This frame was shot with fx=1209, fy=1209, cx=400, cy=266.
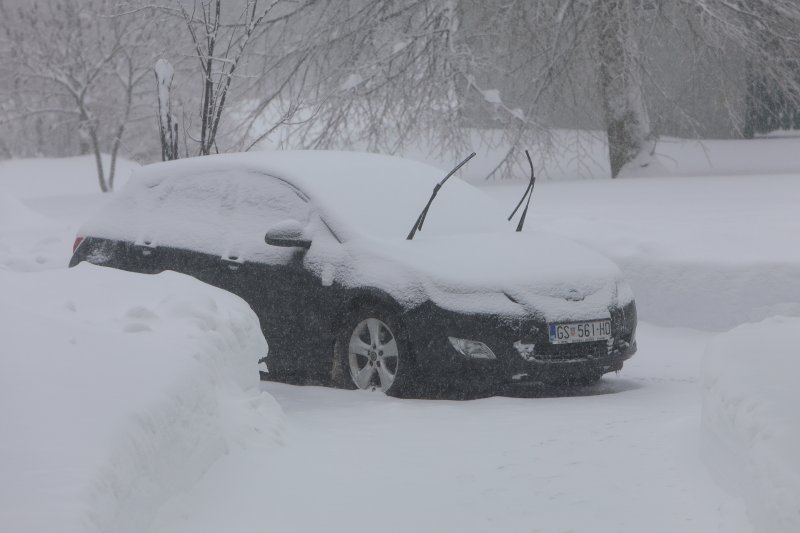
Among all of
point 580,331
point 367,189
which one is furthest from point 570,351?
point 367,189

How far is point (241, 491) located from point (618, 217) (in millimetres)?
9795

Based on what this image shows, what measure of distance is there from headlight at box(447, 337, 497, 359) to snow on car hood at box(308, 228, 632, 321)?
0.63 ft

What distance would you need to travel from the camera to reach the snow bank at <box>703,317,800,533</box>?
427 cm

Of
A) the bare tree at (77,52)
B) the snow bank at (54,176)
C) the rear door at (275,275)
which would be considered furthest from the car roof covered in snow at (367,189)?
the snow bank at (54,176)

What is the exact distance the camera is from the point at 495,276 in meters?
7.47

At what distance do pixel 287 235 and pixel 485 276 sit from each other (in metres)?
1.36

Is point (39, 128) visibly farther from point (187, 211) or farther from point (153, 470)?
point (153, 470)

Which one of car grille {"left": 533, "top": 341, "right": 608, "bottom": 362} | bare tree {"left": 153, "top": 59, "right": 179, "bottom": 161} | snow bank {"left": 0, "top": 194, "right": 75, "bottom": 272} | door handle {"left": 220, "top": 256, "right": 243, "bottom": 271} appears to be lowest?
snow bank {"left": 0, "top": 194, "right": 75, "bottom": 272}

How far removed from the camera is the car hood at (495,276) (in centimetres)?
734

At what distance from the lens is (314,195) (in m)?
8.12

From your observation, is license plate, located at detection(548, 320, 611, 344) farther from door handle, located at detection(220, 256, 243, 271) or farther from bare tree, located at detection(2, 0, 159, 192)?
bare tree, located at detection(2, 0, 159, 192)

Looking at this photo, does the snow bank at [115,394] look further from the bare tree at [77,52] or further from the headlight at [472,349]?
the bare tree at [77,52]

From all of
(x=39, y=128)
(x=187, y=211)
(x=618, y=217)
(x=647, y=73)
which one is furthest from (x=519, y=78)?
(x=39, y=128)

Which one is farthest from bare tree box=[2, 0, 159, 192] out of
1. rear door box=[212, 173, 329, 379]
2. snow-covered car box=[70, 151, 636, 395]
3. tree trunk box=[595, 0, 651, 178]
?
rear door box=[212, 173, 329, 379]
